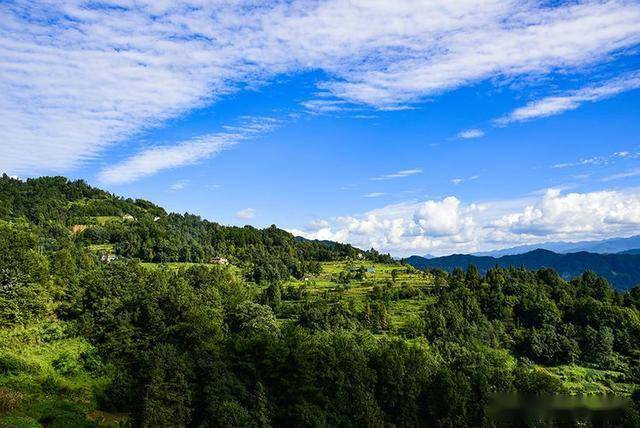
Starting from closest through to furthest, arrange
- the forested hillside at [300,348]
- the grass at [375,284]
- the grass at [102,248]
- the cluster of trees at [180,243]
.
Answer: the forested hillside at [300,348], the grass at [375,284], the grass at [102,248], the cluster of trees at [180,243]

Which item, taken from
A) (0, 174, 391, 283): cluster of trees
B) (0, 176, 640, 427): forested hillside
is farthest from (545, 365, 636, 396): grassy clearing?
(0, 174, 391, 283): cluster of trees

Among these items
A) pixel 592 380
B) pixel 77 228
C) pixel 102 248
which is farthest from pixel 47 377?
pixel 77 228

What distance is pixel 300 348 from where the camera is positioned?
55562mm

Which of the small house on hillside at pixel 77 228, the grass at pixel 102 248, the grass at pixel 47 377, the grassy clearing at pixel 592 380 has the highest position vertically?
the small house on hillside at pixel 77 228

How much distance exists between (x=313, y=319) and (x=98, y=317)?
39264mm

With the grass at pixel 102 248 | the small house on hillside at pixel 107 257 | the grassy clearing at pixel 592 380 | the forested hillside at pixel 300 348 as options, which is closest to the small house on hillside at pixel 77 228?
the grass at pixel 102 248

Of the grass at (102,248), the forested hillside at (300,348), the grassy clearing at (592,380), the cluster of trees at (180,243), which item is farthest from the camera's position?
the cluster of trees at (180,243)

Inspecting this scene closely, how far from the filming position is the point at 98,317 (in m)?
74.6

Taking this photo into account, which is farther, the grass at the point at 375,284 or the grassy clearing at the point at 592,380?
the grass at the point at 375,284

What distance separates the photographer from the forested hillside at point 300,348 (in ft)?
169

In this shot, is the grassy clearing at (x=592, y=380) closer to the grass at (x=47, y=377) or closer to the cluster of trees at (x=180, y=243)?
the grass at (x=47, y=377)

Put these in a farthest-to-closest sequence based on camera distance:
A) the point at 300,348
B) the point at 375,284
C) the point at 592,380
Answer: the point at 375,284 → the point at 592,380 → the point at 300,348

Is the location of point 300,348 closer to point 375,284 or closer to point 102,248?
point 375,284

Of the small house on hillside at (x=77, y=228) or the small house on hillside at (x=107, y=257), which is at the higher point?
the small house on hillside at (x=77, y=228)
